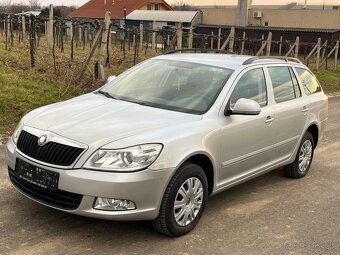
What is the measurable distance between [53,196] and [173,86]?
5.89 ft

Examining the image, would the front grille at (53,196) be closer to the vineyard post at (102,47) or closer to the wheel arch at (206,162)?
the wheel arch at (206,162)

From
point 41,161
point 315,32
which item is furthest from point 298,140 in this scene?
point 315,32

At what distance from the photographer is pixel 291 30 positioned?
45344 mm

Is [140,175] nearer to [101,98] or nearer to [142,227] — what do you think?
[142,227]

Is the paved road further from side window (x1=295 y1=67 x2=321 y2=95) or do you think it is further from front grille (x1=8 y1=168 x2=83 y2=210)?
side window (x1=295 y1=67 x2=321 y2=95)

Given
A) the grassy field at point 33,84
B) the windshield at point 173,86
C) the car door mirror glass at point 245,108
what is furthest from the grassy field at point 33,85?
the car door mirror glass at point 245,108

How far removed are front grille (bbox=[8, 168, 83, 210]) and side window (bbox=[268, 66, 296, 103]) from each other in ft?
9.17

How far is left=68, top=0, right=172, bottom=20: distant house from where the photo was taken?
6475 centimetres

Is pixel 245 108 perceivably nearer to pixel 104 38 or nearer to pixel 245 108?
pixel 245 108

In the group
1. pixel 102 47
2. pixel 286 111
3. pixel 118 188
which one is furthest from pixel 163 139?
pixel 102 47

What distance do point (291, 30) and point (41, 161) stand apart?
44520 mm

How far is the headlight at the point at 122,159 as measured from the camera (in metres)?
3.68

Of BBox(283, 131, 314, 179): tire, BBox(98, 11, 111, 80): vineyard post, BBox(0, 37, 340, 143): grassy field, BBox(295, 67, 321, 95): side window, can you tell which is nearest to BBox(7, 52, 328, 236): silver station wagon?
BBox(283, 131, 314, 179): tire

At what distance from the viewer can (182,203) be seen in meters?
4.11
